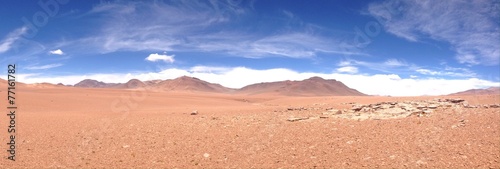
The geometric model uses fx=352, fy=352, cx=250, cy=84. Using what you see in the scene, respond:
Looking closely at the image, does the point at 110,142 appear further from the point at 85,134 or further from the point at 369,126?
the point at 369,126

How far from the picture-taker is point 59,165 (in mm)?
11734

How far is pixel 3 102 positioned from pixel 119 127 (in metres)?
17.5

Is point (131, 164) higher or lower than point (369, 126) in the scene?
lower

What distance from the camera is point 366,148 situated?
461 inches

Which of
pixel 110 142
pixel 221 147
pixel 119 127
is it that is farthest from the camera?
pixel 119 127

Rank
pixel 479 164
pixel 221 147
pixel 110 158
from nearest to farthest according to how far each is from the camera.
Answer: pixel 479 164
pixel 110 158
pixel 221 147

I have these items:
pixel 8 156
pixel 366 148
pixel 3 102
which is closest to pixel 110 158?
pixel 8 156

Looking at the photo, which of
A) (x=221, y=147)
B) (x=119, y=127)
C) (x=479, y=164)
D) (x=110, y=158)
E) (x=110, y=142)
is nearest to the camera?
(x=479, y=164)

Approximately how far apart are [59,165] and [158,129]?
5659 millimetres

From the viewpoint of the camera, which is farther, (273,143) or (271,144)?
(273,143)

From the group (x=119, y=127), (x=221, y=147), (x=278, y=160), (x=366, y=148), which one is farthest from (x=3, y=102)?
(x=366, y=148)

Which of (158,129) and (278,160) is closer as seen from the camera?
(278,160)

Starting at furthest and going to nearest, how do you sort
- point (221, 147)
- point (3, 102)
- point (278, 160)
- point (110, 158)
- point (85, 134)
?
point (3, 102) < point (85, 134) < point (221, 147) < point (110, 158) < point (278, 160)

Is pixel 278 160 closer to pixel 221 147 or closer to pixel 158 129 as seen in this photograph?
pixel 221 147
